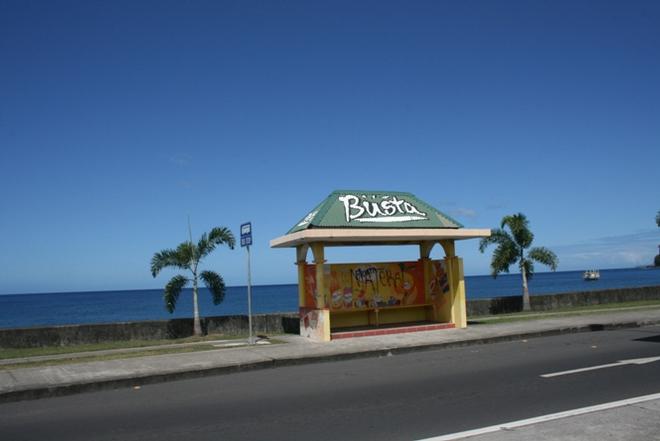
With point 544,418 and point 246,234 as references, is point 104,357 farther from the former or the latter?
point 544,418

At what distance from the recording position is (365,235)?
1488 centimetres

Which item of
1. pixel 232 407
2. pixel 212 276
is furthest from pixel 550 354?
pixel 212 276

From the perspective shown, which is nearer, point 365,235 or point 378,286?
point 365,235

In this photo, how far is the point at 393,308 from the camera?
17.5 meters

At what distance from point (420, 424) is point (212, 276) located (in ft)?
50.5

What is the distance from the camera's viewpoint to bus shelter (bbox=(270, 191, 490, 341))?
15258 mm

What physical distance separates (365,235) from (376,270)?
2583mm

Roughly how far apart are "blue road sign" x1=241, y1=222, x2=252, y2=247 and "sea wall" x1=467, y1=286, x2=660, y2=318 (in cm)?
1234

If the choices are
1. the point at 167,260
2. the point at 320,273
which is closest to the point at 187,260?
the point at 167,260

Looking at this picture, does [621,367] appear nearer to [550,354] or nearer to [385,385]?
[550,354]

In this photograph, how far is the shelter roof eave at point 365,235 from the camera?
14495mm

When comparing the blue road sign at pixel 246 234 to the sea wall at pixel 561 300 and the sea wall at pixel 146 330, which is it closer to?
the sea wall at pixel 146 330

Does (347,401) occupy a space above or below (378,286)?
below

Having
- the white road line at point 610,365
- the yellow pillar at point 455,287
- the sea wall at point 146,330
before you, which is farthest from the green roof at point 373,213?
the white road line at point 610,365
